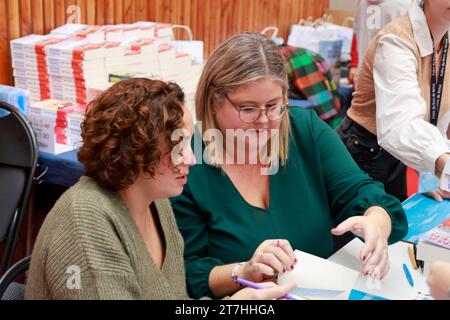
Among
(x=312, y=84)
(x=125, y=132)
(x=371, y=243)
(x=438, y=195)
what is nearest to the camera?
(x=125, y=132)

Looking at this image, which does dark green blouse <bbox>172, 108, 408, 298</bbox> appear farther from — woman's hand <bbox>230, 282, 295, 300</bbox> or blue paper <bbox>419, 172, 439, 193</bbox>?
blue paper <bbox>419, 172, 439, 193</bbox>

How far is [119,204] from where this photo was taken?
55.4 inches

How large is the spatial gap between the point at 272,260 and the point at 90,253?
50 cm

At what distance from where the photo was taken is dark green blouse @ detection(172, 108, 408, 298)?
6.07ft

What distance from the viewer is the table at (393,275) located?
5.39ft

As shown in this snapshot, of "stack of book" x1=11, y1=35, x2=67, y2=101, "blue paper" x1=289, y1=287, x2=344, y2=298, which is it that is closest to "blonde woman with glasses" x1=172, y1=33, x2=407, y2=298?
"blue paper" x1=289, y1=287, x2=344, y2=298

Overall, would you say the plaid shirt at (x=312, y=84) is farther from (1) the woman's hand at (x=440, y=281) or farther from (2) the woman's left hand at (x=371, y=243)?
(1) the woman's hand at (x=440, y=281)

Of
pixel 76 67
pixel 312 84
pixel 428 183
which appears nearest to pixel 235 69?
pixel 428 183

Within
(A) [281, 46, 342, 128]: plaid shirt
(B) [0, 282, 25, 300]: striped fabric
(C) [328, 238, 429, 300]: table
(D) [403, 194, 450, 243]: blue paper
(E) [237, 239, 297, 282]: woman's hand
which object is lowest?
(A) [281, 46, 342, 128]: plaid shirt

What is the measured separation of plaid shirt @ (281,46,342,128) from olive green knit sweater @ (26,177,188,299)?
3.72 meters

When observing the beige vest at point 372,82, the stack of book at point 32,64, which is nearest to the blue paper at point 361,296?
the beige vest at point 372,82

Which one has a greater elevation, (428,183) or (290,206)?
(290,206)

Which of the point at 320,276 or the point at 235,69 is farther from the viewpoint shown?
the point at 235,69

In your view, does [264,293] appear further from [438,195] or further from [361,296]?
[438,195]
